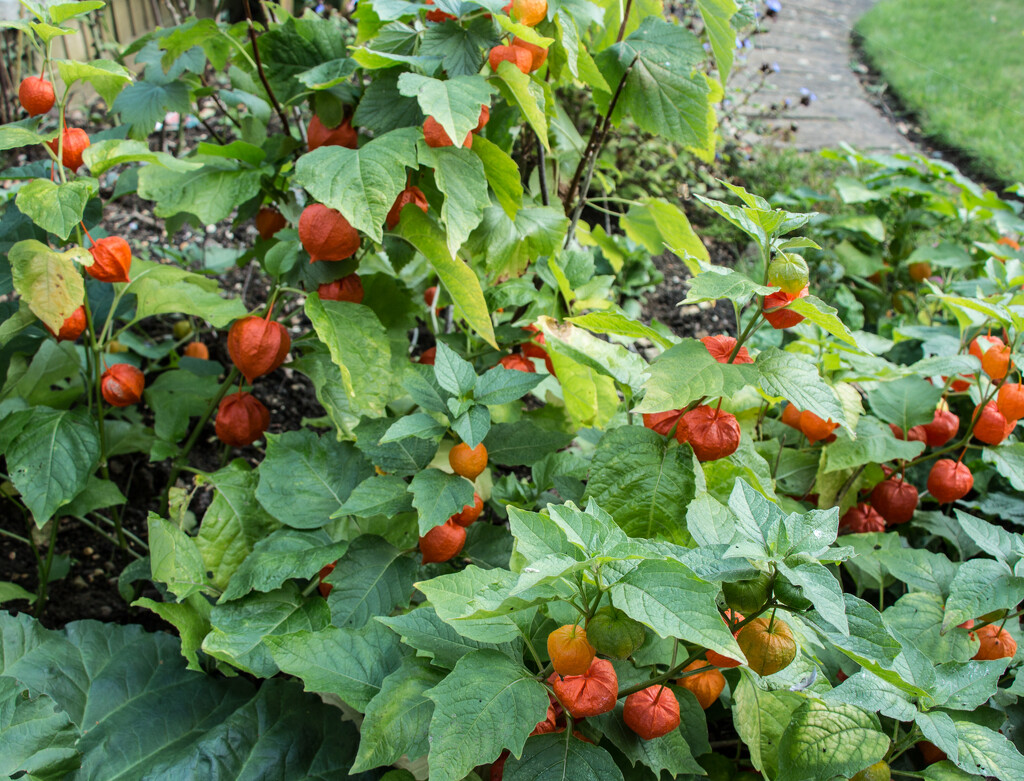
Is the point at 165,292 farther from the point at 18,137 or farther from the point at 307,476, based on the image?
the point at 307,476

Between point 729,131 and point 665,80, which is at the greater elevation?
point 665,80

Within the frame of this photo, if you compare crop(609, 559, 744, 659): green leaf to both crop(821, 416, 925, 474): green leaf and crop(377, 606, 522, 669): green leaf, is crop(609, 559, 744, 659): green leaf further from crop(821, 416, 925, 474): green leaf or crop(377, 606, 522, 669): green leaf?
crop(821, 416, 925, 474): green leaf

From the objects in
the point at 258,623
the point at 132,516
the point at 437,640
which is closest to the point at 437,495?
the point at 437,640

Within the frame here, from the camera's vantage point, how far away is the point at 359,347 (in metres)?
1.30

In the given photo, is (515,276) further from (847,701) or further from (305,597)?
(847,701)

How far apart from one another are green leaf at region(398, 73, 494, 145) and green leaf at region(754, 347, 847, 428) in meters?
0.54

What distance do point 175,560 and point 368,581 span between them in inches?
14.1

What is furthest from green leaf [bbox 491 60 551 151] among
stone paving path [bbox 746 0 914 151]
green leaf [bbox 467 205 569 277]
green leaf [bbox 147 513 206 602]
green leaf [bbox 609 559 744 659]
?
stone paving path [bbox 746 0 914 151]

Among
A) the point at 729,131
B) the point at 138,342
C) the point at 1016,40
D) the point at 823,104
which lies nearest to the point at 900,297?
the point at 729,131

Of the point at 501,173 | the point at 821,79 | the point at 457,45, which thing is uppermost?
the point at 457,45

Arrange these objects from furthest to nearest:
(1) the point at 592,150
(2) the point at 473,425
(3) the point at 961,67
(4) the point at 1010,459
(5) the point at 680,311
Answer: (3) the point at 961,67
(5) the point at 680,311
(1) the point at 592,150
(4) the point at 1010,459
(2) the point at 473,425

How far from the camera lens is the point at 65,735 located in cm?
108

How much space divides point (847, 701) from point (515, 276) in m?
1.01

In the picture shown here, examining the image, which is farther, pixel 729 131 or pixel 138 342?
pixel 729 131
